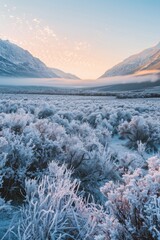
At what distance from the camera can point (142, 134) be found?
33.9 feet

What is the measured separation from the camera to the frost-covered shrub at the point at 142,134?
989 cm

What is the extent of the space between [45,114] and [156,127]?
5.39 metres

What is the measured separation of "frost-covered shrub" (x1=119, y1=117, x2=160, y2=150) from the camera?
32.4 feet

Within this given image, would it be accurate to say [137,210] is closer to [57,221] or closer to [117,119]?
[57,221]

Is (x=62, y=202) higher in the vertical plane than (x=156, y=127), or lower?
higher

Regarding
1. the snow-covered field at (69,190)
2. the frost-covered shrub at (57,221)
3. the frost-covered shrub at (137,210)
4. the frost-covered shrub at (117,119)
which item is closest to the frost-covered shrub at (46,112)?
the frost-covered shrub at (117,119)

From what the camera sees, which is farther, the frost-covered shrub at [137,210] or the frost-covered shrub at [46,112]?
the frost-covered shrub at [46,112]

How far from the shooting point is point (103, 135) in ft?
31.2

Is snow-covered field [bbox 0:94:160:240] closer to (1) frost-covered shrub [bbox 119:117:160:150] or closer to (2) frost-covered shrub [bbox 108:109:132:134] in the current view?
(1) frost-covered shrub [bbox 119:117:160:150]

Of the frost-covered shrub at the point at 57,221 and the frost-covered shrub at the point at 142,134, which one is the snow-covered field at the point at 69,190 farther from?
the frost-covered shrub at the point at 142,134

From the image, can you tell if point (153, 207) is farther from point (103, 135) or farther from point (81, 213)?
point (103, 135)

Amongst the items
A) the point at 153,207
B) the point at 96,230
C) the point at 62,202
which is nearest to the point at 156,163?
the point at 153,207

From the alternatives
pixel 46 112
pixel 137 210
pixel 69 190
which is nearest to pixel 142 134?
pixel 46 112

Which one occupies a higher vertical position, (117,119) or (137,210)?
(137,210)
